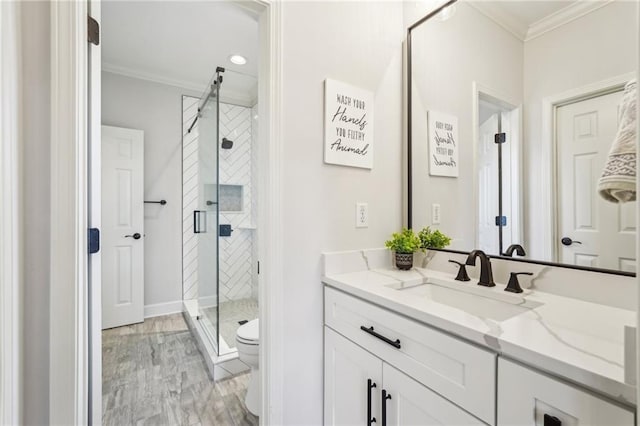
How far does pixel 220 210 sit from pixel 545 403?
2.82 meters

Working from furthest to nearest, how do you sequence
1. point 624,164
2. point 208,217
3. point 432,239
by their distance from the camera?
point 208,217, point 432,239, point 624,164

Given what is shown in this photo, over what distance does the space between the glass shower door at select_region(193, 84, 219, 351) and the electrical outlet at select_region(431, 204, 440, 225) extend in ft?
5.70

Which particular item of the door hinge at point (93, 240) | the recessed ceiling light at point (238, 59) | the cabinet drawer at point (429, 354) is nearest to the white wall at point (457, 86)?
the cabinet drawer at point (429, 354)

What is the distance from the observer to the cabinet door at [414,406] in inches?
31.7

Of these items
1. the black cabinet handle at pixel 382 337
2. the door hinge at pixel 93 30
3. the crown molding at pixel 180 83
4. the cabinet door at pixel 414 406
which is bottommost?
the cabinet door at pixel 414 406

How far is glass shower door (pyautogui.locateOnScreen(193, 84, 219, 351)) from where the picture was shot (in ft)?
8.17

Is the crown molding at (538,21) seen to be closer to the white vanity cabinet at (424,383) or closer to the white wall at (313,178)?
the white wall at (313,178)

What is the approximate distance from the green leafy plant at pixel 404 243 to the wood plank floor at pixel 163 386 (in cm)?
127

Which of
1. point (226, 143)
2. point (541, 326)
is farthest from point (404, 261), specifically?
point (226, 143)

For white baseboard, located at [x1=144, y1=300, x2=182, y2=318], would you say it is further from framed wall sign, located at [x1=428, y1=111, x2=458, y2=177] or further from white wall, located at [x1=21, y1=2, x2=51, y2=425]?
framed wall sign, located at [x1=428, y1=111, x2=458, y2=177]

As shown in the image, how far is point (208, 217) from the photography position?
2.75m

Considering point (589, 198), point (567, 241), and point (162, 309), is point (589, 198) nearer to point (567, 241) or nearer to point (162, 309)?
point (567, 241)

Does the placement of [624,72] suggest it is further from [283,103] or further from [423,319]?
[283,103]

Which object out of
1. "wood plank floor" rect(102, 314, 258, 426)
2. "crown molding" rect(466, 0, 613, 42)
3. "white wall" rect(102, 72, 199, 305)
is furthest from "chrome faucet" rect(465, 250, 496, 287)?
"white wall" rect(102, 72, 199, 305)
